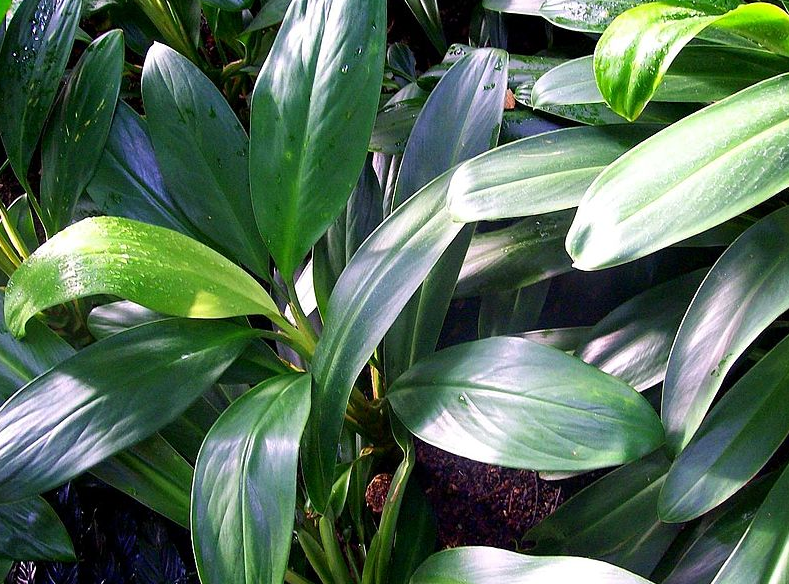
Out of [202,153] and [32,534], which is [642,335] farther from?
[32,534]

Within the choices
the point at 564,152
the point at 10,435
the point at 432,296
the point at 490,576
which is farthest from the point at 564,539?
the point at 10,435

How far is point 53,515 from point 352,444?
0.32m

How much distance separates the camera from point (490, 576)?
21.0 inches

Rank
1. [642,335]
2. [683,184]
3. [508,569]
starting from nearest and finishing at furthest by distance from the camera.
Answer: [683,184] → [508,569] → [642,335]

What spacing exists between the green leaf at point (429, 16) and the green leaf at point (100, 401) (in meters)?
0.62

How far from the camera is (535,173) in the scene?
54cm

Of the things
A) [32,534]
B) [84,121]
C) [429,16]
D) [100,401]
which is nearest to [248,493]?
[100,401]

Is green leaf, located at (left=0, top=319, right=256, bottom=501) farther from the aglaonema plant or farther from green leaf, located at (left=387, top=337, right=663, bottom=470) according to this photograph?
green leaf, located at (left=387, top=337, right=663, bottom=470)

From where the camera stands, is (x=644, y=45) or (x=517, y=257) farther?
(x=517, y=257)

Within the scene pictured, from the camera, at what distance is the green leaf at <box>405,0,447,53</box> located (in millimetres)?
976

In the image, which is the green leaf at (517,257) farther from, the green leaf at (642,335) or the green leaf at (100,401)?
the green leaf at (100,401)

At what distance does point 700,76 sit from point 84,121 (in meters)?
0.62

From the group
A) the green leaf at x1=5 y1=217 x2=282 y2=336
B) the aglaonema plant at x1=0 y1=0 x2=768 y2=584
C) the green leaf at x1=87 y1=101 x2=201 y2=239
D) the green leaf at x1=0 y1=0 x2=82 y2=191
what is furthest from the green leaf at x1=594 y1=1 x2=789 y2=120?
the green leaf at x1=0 y1=0 x2=82 y2=191

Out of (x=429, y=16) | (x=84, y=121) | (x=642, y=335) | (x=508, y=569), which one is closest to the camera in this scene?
(x=508, y=569)
